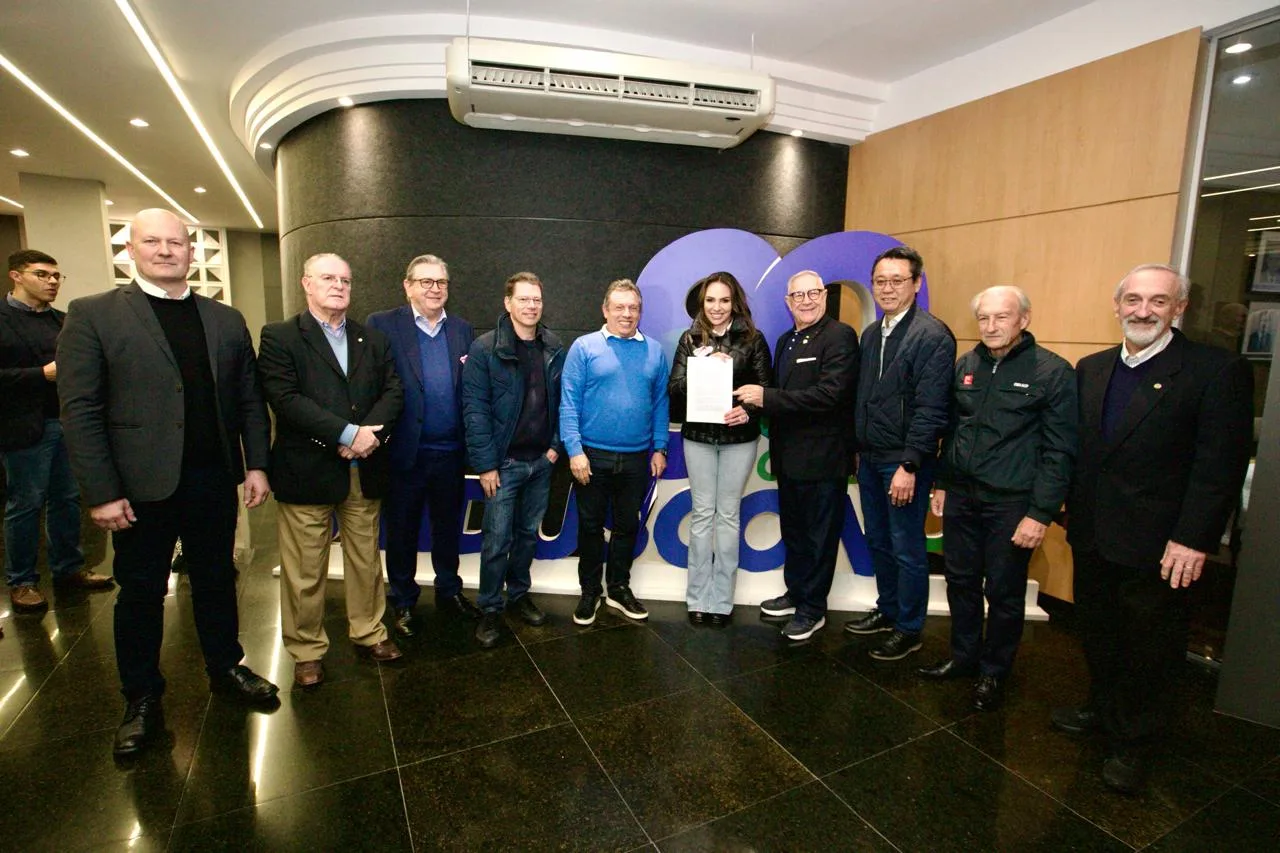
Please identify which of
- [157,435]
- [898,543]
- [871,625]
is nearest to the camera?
[157,435]

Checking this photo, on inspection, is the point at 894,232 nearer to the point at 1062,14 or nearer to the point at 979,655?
the point at 1062,14

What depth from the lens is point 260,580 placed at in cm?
359

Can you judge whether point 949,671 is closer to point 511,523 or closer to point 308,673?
point 511,523

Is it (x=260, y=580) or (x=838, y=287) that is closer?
(x=260, y=580)

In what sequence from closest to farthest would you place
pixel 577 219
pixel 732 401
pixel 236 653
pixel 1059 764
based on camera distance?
pixel 1059 764 < pixel 236 653 < pixel 732 401 < pixel 577 219

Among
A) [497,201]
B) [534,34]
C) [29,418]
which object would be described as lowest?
[29,418]

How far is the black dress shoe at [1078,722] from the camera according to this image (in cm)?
228

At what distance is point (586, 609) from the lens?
307 cm

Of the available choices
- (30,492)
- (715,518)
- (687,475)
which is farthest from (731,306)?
(30,492)

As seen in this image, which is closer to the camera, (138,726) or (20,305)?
(138,726)

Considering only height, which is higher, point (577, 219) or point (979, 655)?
point (577, 219)

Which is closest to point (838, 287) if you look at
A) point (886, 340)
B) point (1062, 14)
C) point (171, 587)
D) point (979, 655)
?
point (1062, 14)

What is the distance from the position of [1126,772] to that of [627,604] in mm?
2031

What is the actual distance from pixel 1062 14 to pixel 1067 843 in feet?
13.9
